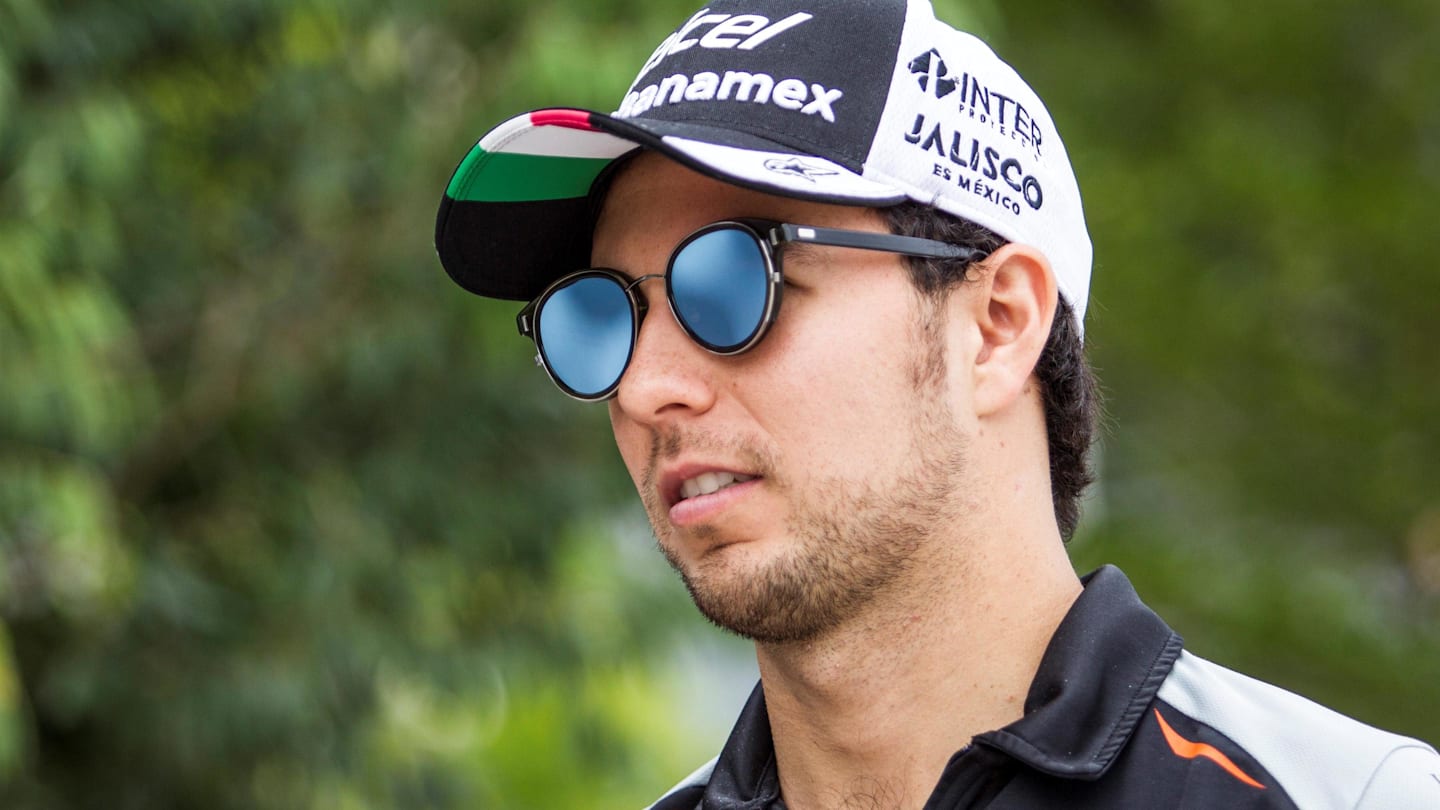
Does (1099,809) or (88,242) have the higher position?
(88,242)

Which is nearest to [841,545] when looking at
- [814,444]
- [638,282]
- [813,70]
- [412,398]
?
[814,444]

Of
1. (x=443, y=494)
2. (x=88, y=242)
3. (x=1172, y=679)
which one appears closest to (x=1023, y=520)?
(x=1172, y=679)

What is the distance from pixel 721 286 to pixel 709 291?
0.02 meters

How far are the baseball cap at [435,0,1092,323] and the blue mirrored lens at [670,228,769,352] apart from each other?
0.10m

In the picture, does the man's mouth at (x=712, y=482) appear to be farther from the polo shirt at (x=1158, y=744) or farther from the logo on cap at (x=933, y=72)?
the logo on cap at (x=933, y=72)

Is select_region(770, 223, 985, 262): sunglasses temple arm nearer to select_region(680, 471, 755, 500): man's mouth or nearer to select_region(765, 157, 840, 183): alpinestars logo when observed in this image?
select_region(765, 157, 840, 183): alpinestars logo

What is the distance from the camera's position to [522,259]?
2088 millimetres

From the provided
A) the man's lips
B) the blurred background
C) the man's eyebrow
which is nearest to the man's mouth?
the man's lips

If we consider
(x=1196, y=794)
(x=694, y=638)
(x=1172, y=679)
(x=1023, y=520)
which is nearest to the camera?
(x=1196, y=794)

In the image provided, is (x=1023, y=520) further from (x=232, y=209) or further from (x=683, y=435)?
(x=232, y=209)

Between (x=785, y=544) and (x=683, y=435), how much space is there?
0.17 m

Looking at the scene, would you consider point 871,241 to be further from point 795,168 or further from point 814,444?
point 814,444

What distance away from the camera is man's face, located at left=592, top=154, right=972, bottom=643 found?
173 centimetres

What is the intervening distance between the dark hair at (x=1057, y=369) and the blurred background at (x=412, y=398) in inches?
86.6
